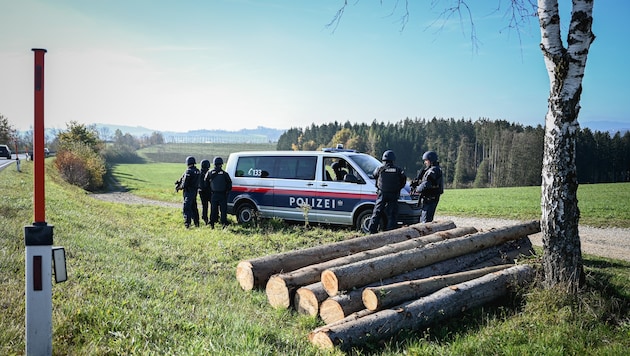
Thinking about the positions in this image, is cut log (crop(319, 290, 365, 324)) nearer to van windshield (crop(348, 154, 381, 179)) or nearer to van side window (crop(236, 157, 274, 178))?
van windshield (crop(348, 154, 381, 179))

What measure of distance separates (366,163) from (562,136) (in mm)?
5955

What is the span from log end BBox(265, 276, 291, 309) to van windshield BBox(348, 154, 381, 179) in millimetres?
5477

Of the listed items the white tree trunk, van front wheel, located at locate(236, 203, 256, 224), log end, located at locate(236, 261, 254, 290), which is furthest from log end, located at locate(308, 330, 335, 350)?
van front wheel, located at locate(236, 203, 256, 224)

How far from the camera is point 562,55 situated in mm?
5496

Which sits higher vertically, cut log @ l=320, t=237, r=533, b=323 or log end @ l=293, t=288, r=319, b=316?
cut log @ l=320, t=237, r=533, b=323

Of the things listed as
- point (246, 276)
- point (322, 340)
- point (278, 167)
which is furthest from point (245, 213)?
point (322, 340)

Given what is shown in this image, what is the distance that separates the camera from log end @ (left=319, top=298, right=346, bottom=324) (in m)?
5.01

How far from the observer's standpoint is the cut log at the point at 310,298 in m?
5.32

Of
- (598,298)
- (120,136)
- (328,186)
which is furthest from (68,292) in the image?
(120,136)

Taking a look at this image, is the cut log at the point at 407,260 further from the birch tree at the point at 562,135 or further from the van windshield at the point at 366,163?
the van windshield at the point at 366,163

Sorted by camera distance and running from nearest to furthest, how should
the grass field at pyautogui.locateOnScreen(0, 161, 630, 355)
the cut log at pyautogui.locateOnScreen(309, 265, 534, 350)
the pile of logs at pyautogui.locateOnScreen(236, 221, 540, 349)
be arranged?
the grass field at pyautogui.locateOnScreen(0, 161, 630, 355), the cut log at pyautogui.locateOnScreen(309, 265, 534, 350), the pile of logs at pyautogui.locateOnScreen(236, 221, 540, 349)

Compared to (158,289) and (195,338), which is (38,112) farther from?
(158,289)

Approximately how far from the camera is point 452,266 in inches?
262

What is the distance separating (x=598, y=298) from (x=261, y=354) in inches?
162
